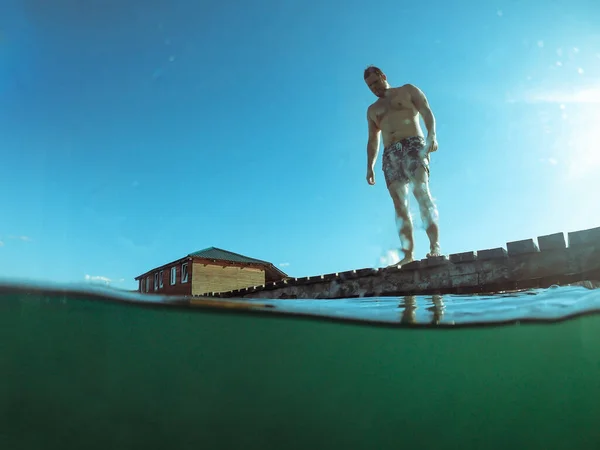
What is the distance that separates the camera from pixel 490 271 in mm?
5391

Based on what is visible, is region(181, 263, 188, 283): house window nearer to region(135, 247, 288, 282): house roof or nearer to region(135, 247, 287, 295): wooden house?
region(135, 247, 287, 295): wooden house

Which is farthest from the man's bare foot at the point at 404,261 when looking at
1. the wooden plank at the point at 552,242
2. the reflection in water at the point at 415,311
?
the wooden plank at the point at 552,242

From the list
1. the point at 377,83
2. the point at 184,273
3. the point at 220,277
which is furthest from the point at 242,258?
the point at 377,83

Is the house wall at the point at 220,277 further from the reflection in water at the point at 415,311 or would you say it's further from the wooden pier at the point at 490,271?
the reflection in water at the point at 415,311

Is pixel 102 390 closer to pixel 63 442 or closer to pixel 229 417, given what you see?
pixel 63 442

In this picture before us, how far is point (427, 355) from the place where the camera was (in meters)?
6.70

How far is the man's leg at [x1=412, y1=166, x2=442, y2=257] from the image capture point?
637 centimetres

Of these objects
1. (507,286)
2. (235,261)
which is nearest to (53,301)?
(507,286)

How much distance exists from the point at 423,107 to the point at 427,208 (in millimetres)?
2186

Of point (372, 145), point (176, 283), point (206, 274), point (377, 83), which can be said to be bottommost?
point (176, 283)

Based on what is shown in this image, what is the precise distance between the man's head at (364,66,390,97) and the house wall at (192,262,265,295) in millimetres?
15747

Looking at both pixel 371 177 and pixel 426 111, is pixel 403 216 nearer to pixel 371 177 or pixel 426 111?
pixel 371 177

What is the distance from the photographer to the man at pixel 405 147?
665cm

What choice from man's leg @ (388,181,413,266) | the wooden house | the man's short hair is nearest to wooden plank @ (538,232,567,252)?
man's leg @ (388,181,413,266)
